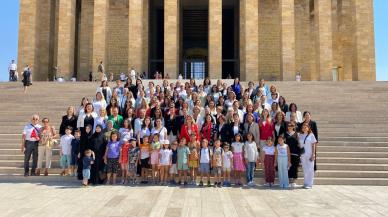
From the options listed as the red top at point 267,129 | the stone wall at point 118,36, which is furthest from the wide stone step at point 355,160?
the stone wall at point 118,36

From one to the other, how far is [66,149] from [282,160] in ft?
17.2

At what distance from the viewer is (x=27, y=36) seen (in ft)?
89.6

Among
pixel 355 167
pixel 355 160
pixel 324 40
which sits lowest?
pixel 355 167

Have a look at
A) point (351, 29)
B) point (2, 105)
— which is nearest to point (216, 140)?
point (2, 105)

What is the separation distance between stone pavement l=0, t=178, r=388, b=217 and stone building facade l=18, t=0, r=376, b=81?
1775 cm

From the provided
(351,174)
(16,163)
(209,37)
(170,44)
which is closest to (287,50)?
(209,37)

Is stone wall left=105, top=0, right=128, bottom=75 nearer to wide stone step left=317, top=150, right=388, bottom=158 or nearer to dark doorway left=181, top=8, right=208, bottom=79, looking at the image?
dark doorway left=181, top=8, right=208, bottom=79

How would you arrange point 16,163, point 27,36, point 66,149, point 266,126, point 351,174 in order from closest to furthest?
point 266,126, point 66,149, point 351,174, point 16,163, point 27,36

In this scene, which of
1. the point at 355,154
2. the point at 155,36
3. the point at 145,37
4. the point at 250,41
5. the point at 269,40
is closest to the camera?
the point at 355,154

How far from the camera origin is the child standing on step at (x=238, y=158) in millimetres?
9117

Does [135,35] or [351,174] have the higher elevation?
[135,35]

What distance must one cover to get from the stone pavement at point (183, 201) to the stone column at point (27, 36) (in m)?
20.0

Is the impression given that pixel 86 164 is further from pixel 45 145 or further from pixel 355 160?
pixel 355 160

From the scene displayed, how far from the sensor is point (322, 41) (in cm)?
2709
